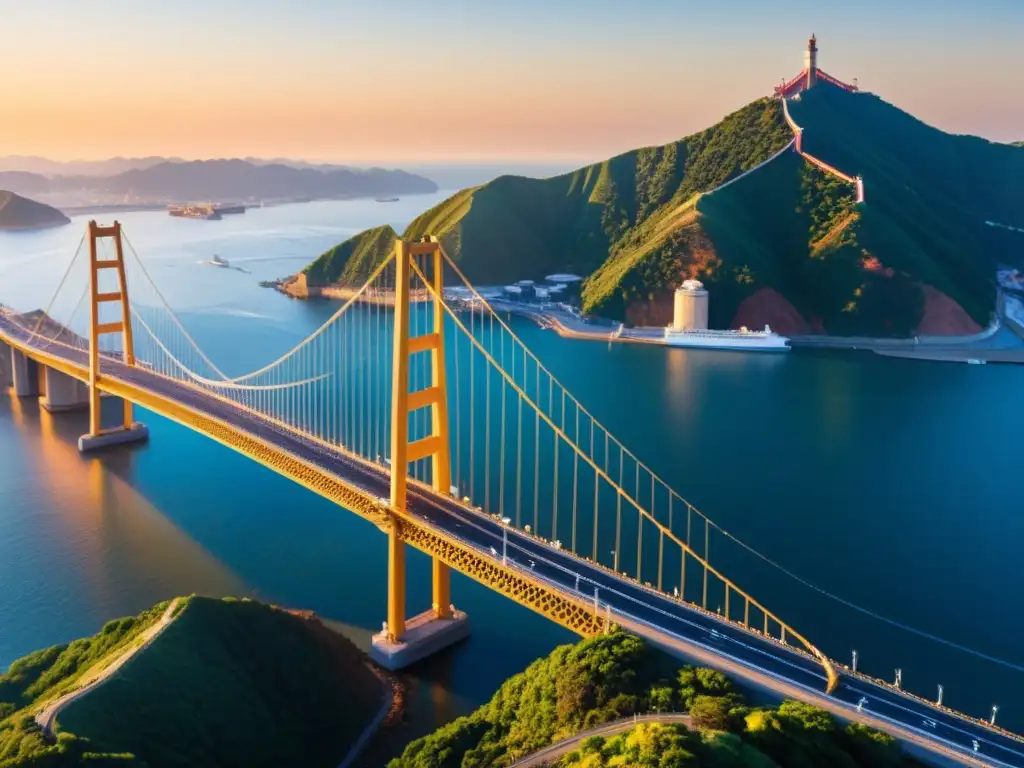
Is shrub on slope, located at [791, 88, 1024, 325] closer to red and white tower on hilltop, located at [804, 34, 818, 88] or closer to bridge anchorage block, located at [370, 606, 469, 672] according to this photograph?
red and white tower on hilltop, located at [804, 34, 818, 88]

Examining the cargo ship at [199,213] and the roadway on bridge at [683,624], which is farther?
the cargo ship at [199,213]

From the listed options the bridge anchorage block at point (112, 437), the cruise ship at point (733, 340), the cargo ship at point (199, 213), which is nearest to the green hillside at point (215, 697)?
the bridge anchorage block at point (112, 437)

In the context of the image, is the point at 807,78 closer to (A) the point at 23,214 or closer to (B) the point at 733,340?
(B) the point at 733,340

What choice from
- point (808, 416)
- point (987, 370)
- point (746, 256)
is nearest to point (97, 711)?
point (808, 416)

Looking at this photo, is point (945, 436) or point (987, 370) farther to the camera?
point (987, 370)

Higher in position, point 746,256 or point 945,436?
point 746,256

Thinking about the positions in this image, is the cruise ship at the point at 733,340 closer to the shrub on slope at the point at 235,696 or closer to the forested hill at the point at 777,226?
the forested hill at the point at 777,226

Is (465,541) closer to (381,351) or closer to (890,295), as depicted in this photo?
(381,351)
